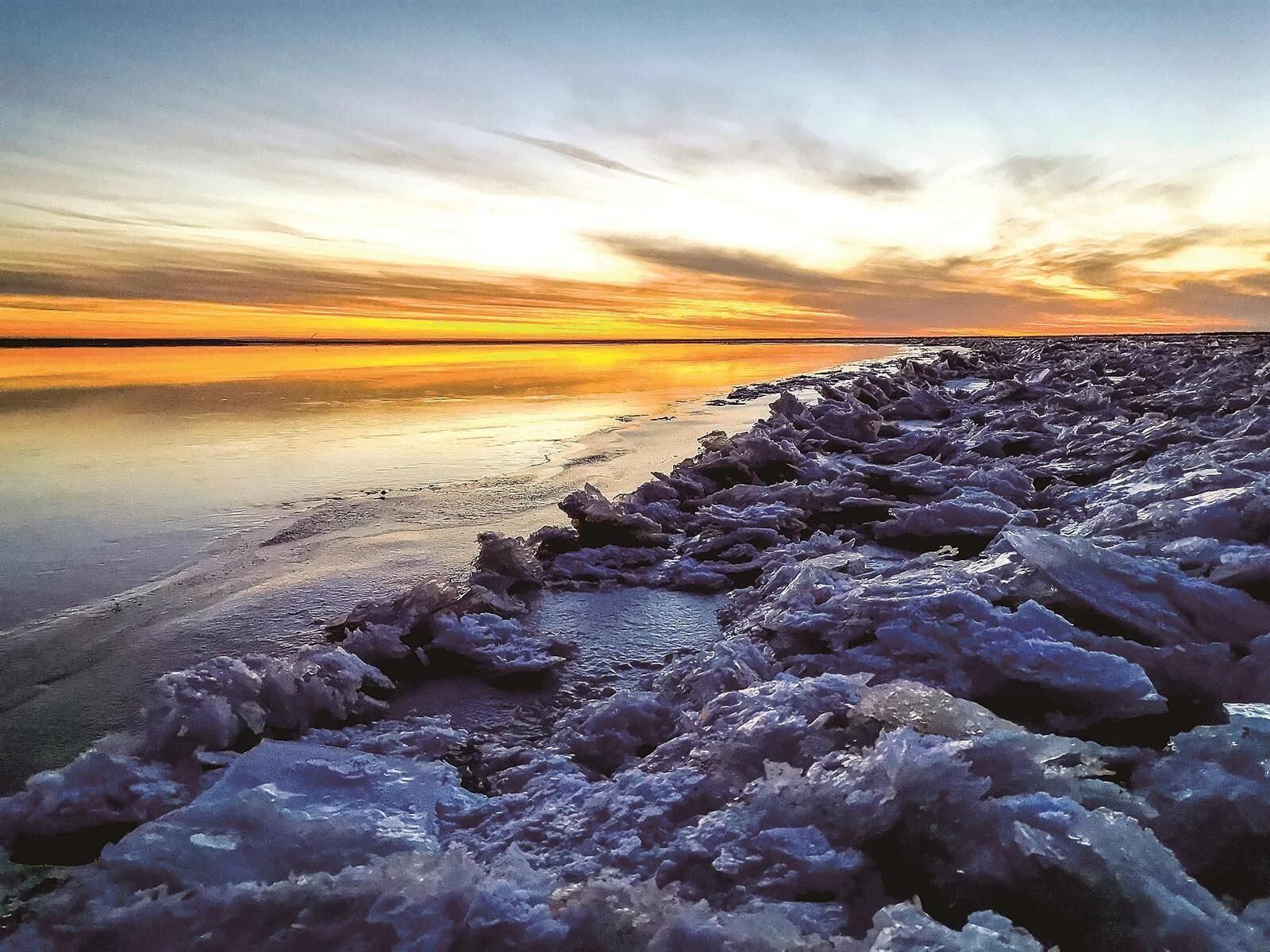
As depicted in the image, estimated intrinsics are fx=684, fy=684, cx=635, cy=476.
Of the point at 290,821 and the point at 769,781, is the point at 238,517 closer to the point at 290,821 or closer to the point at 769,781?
the point at 290,821

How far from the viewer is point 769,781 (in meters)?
1.62

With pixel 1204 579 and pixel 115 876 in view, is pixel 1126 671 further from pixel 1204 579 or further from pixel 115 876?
pixel 115 876

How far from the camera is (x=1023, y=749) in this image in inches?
58.7

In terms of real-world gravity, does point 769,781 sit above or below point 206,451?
above

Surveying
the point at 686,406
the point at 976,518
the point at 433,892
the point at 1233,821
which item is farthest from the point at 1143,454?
the point at 686,406

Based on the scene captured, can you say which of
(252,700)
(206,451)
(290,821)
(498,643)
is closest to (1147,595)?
(498,643)

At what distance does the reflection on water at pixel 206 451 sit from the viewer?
13.0 ft

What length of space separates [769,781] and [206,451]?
759 cm

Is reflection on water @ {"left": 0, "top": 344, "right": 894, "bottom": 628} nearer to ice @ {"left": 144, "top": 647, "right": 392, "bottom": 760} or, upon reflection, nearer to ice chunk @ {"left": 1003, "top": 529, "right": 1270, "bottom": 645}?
ice @ {"left": 144, "top": 647, "right": 392, "bottom": 760}

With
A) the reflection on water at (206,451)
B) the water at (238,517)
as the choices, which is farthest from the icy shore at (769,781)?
the reflection on water at (206,451)

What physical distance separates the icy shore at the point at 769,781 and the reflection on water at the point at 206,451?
1.89 metres

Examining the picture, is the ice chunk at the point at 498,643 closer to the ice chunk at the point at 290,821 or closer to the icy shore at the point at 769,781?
the icy shore at the point at 769,781

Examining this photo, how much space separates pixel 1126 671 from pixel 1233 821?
534mm

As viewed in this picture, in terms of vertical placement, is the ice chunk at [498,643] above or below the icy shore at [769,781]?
below
